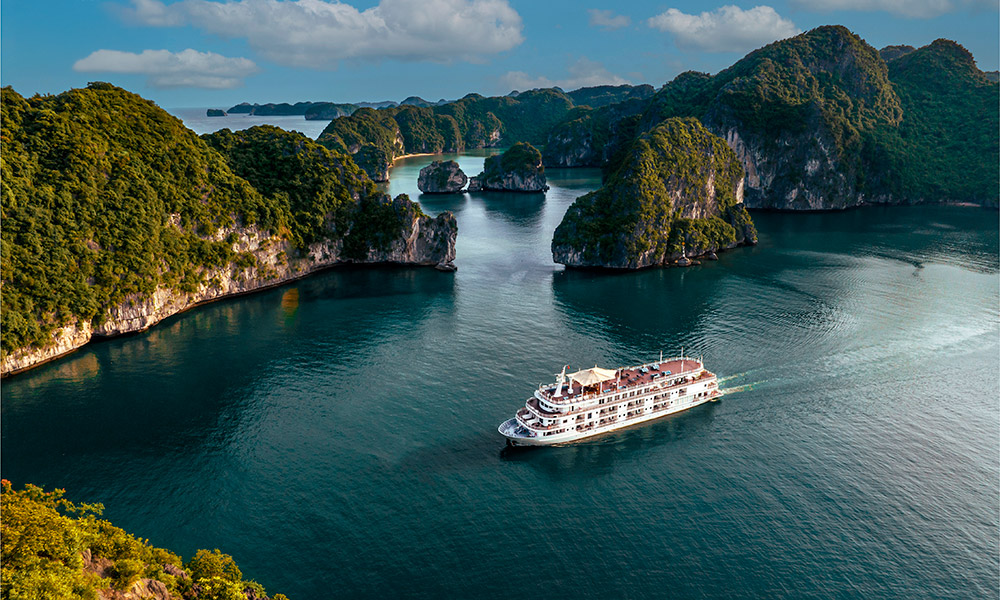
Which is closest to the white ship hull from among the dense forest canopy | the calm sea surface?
the calm sea surface

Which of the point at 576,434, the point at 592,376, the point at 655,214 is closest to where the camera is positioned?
the point at 576,434

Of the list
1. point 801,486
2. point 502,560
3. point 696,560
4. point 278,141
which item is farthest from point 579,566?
point 278,141

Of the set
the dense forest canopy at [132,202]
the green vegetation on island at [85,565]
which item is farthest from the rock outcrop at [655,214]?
the green vegetation on island at [85,565]

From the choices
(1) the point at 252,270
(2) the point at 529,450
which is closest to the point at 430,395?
(2) the point at 529,450

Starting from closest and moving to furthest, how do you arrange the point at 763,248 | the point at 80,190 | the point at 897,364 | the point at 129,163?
the point at 897,364
the point at 80,190
the point at 129,163
the point at 763,248

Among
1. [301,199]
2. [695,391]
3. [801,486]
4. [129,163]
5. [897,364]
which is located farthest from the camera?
[301,199]

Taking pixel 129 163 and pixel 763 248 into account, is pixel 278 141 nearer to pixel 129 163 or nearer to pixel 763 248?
pixel 129 163

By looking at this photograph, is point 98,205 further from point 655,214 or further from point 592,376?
A: point 655,214
